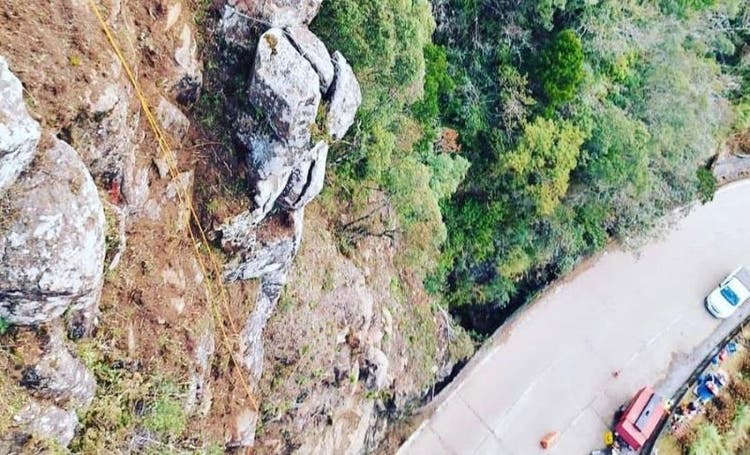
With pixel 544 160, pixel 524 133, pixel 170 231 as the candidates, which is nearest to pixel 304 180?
pixel 170 231

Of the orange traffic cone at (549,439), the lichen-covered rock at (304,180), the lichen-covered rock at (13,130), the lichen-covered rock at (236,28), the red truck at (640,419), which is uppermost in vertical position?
the lichen-covered rock at (236,28)

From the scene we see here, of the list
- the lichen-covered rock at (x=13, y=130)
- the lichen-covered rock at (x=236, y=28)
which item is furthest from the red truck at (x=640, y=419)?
the lichen-covered rock at (x=13, y=130)

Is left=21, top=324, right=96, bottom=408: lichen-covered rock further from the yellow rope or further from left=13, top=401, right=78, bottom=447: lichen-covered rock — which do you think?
the yellow rope

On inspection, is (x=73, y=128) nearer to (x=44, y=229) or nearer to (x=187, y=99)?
(x=44, y=229)

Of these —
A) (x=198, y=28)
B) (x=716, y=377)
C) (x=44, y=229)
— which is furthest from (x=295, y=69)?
(x=716, y=377)

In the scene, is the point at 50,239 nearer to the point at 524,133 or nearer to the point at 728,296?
the point at 524,133

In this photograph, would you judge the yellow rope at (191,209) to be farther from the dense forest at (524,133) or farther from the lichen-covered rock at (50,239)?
the dense forest at (524,133)

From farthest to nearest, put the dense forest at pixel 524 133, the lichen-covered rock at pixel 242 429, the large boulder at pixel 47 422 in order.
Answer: the dense forest at pixel 524 133
the lichen-covered rock at pixel 242 429
the large boulder at pixel 47 422
